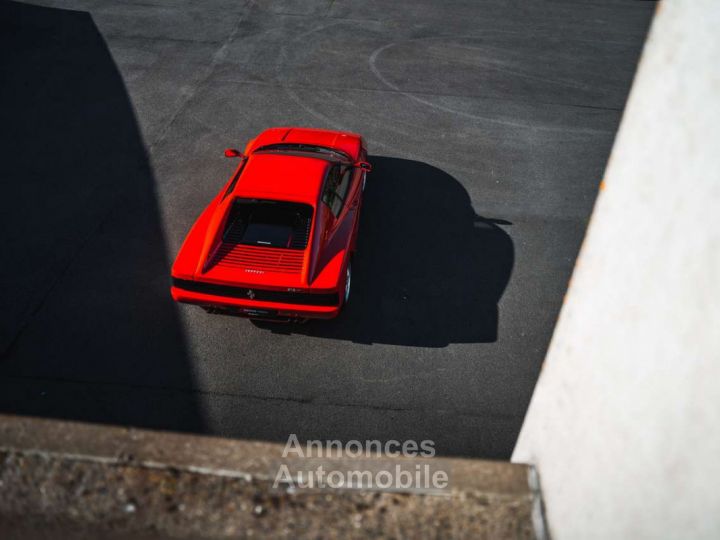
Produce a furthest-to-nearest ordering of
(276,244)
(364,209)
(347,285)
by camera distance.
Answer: (364,209) → (347,285) → (276,244)

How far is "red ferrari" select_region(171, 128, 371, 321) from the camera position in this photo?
5906mm

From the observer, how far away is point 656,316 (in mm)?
2059

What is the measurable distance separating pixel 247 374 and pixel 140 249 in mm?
2525

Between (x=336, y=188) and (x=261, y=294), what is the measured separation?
170 cm

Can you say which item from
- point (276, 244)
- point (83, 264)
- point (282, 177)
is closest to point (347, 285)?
point (276, 244)

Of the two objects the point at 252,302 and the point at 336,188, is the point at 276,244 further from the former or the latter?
the point at 336,188

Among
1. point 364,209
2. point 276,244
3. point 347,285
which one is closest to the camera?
point 276,244

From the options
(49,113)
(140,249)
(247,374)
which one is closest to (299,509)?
(247,374)

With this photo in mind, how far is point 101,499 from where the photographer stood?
294 centimetres

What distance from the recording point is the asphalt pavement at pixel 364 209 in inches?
228

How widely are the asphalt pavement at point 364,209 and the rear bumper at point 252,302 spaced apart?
1.49ft

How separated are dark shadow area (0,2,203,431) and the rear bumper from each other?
61 centimetres

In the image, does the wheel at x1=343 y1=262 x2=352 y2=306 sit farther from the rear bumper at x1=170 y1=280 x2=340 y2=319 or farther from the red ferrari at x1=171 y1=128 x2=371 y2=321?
the rear bumper at x1=170 y1=280 x2=340 y2=319

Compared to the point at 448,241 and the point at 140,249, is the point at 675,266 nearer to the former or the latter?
the point at 448,241
